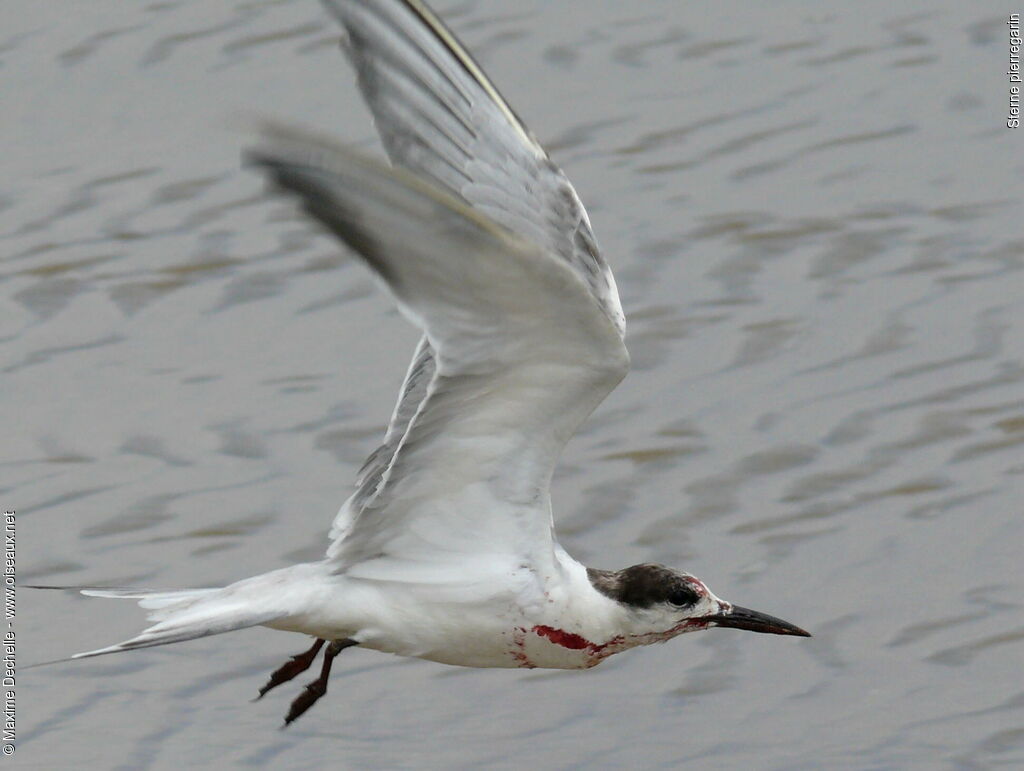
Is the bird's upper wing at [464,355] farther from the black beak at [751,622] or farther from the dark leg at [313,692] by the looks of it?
the black beak at [751,622]

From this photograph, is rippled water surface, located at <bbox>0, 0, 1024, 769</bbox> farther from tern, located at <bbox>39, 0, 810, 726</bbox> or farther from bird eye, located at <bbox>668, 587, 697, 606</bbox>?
bird eye, located at <bbox>668, 587, 697, 606</bbox>

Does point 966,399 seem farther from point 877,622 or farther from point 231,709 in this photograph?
point 231,709

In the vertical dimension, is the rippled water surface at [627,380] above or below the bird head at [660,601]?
below

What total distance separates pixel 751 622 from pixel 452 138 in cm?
169

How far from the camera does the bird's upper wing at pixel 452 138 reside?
17.5ft

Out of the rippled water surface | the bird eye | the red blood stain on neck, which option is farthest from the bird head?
the rippled water surface

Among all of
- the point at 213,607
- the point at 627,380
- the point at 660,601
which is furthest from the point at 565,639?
the point at 627,380

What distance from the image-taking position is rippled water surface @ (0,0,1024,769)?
271 inches

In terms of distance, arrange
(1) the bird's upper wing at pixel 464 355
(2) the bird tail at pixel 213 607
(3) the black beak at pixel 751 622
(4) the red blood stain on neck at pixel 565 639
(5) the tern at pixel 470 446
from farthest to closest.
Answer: (3) the black beak at pixel 751 622 → (4) the red blood stain on neck at pixel 565 639 → (2) the bird tail at pixel 213 607 → (5) the tern at pixel 470 446 → (1) the bird's upper wing at pixel 464 355

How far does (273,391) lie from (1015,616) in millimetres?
3116

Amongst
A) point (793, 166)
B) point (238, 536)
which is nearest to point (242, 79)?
point (793, 166)

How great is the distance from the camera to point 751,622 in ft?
20.4

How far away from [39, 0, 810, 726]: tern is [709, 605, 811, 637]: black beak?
15 millimetres

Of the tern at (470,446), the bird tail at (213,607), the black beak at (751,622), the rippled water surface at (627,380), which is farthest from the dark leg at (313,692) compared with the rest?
the black beak at (751,622)
